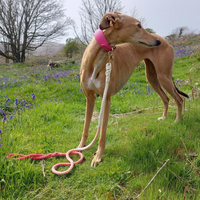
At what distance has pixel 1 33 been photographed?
1980 centimetres

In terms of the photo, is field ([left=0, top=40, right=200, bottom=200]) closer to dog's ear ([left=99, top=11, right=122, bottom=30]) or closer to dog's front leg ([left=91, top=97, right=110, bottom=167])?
dog's front leg ([left=91, top=97, right=110, bottom=167])

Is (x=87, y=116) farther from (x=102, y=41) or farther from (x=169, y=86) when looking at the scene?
(x=169, y=86)

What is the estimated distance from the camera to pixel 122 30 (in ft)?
7.59

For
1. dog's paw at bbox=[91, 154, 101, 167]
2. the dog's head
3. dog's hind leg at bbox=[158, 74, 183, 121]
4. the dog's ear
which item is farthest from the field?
the dog's ear

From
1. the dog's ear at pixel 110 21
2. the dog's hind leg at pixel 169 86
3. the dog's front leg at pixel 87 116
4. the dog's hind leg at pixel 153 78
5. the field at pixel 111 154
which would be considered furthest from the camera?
the dog's hind leg at pixel 153 78

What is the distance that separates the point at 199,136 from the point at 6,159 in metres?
2.66

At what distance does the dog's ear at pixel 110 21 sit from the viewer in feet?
7.32

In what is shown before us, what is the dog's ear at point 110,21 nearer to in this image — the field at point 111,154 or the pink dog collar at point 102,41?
the pink dog collar at point 102,41

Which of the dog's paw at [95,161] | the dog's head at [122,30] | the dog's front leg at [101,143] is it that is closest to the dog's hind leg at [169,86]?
the dog's head at [122,30]

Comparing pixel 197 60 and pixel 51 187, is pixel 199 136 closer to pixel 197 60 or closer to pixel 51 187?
pixel 51 187

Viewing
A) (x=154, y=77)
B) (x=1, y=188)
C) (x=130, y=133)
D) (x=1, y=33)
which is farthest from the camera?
(x=1, y=33)

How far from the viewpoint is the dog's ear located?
2.23 meters

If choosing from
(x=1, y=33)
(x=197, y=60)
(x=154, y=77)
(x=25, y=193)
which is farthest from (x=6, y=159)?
(x=1, y=33)

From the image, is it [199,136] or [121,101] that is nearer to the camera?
[199,136]
